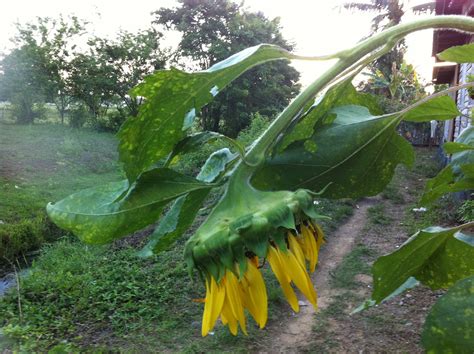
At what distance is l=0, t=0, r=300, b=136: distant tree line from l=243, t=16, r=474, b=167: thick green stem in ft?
36.5

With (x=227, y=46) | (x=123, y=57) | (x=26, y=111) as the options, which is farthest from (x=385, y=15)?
(x=26, y=111)

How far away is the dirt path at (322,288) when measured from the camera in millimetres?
3293

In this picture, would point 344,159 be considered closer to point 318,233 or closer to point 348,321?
point 318,233

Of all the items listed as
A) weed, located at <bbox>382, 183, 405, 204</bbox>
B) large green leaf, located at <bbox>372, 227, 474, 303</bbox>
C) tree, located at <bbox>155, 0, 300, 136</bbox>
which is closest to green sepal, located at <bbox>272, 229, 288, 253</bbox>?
large green leaf, located at <bbox>372, 227, 474, 303</bbox>

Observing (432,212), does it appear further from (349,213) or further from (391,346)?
(391,346)

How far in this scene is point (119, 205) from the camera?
0.39 m

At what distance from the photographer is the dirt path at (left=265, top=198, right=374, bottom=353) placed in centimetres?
329

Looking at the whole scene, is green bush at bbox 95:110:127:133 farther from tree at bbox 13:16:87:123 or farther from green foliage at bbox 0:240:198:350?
green foliage at bbox 0:240:198:350

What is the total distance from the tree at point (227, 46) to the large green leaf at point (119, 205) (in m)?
13.6

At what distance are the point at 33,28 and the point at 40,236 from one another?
28.2ft

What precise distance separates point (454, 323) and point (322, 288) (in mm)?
3673

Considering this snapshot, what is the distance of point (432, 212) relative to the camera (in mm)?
5809

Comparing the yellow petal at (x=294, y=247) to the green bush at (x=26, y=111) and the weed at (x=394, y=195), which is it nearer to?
the weed at (x=394, y=195)

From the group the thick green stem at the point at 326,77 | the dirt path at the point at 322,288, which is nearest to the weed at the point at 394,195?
the dirt path at the point at 322,288
